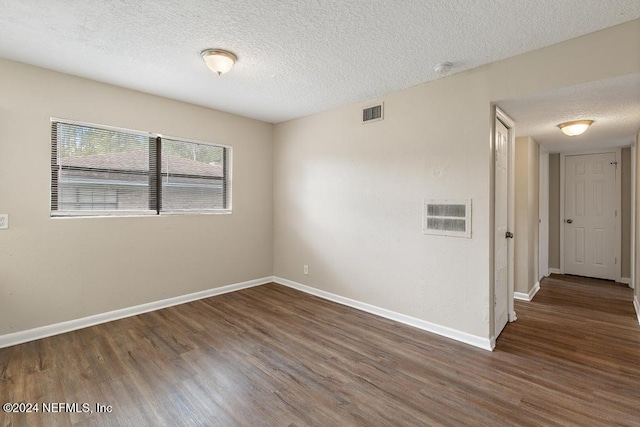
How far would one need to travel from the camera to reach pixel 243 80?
3.12 metres

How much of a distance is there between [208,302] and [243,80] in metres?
2.79

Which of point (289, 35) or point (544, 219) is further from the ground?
point (289, 35)

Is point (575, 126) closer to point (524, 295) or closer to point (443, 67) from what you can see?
point (443, 67)

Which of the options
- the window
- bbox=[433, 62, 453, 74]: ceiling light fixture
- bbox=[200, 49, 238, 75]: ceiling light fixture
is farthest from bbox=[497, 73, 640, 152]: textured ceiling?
the window

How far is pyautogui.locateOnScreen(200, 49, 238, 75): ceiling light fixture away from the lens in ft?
8.15

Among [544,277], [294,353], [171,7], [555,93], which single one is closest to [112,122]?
[171,7]

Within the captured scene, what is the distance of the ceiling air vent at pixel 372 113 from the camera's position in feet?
11.4

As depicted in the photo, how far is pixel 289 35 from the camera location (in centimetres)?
226

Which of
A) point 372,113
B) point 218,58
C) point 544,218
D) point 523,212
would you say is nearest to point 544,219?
point 544,218

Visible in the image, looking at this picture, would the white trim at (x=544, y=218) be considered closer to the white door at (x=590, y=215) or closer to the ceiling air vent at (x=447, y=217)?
the white door at (x=590, y=215)

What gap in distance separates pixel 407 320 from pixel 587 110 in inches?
107

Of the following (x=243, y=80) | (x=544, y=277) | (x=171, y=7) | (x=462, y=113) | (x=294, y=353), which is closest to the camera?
(x=171, y=7)

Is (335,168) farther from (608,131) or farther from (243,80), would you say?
(608,131)

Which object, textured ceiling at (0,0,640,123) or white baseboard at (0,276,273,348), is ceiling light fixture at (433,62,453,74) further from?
white baseboard at (0,276,273,348)
